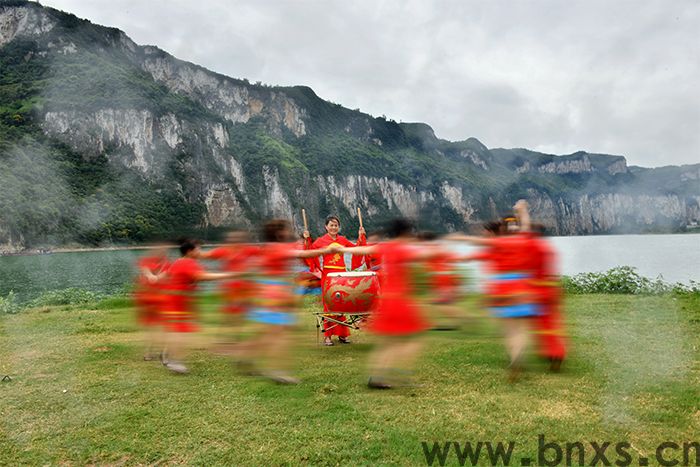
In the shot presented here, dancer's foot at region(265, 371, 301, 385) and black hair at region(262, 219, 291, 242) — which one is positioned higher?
black hair at region(262, 219, 291, 242)

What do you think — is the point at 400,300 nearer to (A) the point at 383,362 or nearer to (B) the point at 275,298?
(A) the point at 383,362

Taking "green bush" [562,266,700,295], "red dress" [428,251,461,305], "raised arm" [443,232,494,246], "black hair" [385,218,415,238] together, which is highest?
"black hair" [385,218,415,238]

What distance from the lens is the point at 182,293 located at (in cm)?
619

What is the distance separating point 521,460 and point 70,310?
41.7 feet

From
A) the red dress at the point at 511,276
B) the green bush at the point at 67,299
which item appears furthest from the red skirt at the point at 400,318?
the green bush at the point at 67,299

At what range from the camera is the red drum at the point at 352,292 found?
24.1 feet

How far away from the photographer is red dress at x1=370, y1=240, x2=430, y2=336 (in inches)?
181

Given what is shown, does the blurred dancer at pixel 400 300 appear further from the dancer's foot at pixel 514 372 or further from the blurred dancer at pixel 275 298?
the dancer's foot at pixel 514 372

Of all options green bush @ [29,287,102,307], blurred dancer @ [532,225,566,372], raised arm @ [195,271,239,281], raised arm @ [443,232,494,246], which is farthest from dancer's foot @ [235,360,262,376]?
green bush @ [29,287,102,307]

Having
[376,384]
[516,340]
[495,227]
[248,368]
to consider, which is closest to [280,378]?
[248,368]

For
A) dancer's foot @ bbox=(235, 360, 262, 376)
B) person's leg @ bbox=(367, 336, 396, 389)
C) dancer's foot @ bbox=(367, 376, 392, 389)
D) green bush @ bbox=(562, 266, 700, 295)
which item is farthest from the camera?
green bush @ bbox=(562, 266, 700, 295)

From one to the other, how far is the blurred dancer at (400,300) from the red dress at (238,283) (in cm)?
123

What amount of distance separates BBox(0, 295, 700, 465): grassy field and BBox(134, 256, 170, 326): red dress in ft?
2.42

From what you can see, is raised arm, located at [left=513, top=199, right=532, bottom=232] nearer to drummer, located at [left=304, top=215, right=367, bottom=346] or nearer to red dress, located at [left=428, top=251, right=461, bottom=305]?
red dress, located at [left=428, top=251, right=461, bottom=305]
